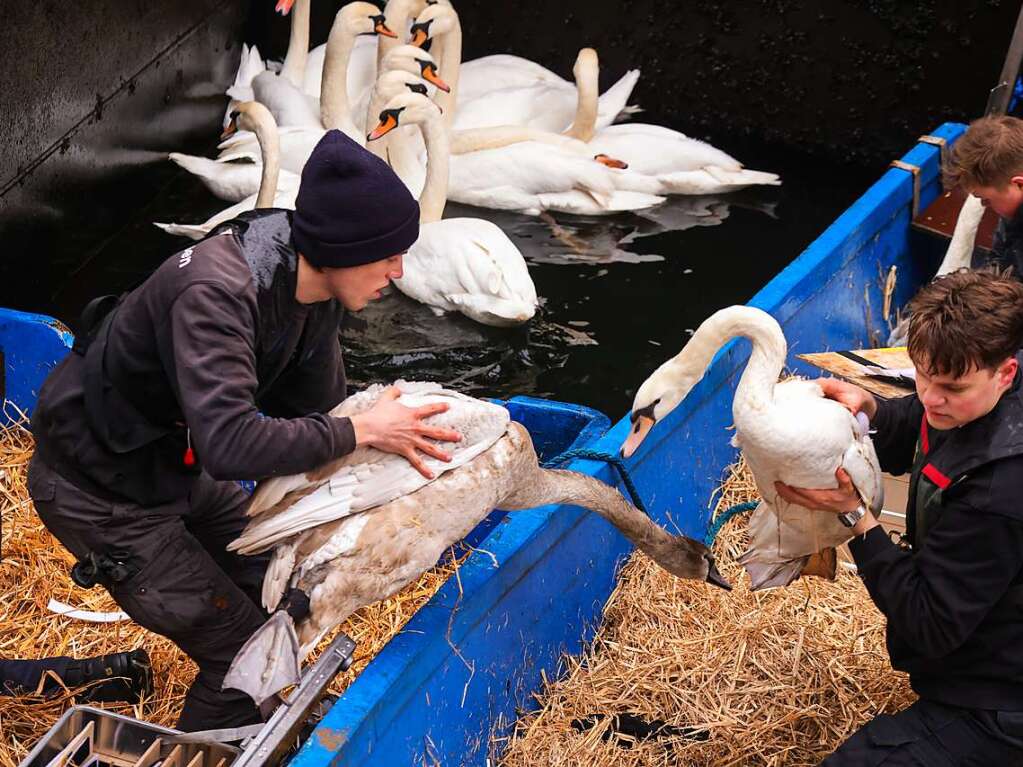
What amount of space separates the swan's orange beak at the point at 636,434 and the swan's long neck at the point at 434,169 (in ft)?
9.69

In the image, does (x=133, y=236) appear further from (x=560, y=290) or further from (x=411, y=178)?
(x=560, y=290)

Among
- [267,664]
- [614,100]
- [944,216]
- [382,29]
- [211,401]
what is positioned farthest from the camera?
[614,100]

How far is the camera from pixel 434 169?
673 cm

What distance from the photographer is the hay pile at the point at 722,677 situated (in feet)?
12.0

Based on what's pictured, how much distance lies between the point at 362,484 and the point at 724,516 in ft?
6.58

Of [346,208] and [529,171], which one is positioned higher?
[346,208]

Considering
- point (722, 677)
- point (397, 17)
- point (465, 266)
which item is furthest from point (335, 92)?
point (722, 677)

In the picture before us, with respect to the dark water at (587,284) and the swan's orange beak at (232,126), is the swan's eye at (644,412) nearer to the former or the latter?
the dark water at (587,284)

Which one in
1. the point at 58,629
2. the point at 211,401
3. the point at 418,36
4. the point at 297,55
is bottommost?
the point at 58,629

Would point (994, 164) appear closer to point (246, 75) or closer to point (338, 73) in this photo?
point (338, 73)

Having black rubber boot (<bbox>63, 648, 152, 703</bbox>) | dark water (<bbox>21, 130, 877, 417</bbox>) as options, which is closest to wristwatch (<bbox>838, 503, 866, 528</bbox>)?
black rubber boot (<bbox>63, 648, 152, 703</bbox>)

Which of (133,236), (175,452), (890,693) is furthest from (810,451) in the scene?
(133,236)

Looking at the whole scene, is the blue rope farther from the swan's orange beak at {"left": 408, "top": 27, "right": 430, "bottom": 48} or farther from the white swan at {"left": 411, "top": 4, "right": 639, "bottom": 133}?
the swan's orange beak at {"left": 408, "top": 27, "right": 430, "bottom": 48}

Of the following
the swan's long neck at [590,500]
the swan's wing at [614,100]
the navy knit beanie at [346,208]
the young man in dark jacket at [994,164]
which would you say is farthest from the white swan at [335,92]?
the navy knit beanie at [346,208]
